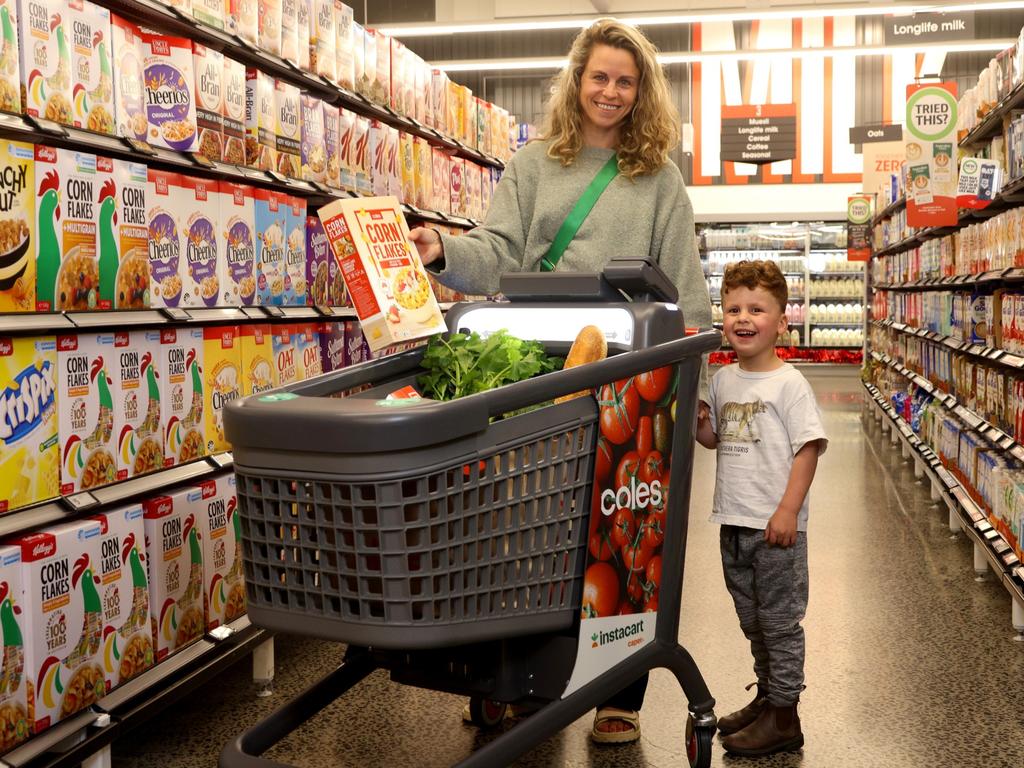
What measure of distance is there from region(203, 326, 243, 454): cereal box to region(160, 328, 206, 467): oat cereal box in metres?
0.03

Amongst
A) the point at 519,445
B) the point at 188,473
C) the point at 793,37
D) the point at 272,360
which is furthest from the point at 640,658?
the point at 793,37

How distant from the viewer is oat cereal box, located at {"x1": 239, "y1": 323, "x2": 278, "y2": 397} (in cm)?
331

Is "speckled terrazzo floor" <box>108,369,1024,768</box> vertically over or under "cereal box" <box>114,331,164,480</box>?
under

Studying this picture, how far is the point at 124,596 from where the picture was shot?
2621mm

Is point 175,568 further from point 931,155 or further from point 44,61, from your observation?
point 931,155

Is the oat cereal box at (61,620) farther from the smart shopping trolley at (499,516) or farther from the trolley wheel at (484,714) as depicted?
the trolley wheel at (484,714)

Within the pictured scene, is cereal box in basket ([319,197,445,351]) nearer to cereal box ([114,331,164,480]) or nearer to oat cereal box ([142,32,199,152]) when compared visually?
cereal box ([114,331,164,480])

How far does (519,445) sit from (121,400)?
1.40 m

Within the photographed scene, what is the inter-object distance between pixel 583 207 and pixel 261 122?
1338 millimetres

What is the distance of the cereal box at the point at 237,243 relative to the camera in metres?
3.19

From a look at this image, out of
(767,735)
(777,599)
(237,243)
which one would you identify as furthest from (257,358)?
(767,735)

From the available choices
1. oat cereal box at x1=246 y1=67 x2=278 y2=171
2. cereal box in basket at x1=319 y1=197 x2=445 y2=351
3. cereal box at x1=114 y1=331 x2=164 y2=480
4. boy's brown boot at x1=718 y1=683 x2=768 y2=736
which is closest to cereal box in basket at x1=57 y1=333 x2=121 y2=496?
cereal box at x1=114 y1=331 x2=164 y2=480

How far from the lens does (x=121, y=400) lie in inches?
106

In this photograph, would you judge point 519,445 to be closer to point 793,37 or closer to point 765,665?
point 765,665
